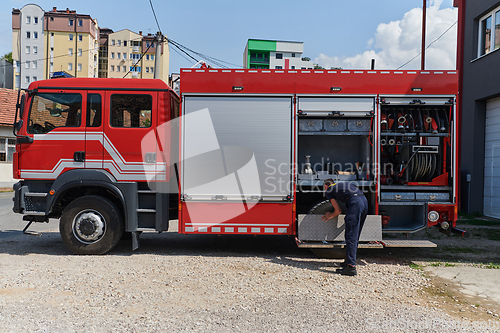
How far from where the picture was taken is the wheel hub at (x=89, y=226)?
6.44 metres

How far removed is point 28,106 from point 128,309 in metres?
4.31

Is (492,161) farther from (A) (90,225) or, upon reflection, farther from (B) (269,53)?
(B) (269,53)

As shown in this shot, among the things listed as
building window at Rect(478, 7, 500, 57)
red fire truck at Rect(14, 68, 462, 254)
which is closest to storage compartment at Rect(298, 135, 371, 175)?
red fire truck at Rect(14, 68, 462, 254)

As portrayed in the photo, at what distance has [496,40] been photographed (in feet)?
39.5

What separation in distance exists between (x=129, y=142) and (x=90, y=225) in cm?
155

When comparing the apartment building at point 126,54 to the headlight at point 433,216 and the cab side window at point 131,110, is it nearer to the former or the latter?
the cab side window at point 131,110

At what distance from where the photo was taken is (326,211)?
657 cm

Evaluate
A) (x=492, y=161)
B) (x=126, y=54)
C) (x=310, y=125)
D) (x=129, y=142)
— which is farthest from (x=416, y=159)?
(x=126, y=54)

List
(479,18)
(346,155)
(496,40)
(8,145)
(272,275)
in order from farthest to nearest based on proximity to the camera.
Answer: (8,145)
(479,18)
(496,40)
(346,155)
(272,275)

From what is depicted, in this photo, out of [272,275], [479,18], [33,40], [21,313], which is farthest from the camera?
[33,40]

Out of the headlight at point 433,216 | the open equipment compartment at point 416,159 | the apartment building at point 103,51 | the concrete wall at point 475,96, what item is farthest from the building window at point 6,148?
the apartment building at point 103,51

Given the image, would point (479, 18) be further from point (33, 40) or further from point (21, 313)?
point (33, 40)

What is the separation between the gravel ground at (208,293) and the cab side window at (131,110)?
229 cm

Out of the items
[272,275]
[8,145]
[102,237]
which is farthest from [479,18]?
[8,145]
